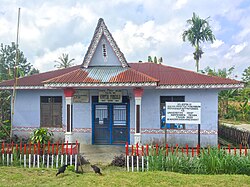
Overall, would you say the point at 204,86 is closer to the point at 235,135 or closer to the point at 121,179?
the point at 235,135

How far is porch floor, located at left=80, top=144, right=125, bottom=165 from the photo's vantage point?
9.39 meters

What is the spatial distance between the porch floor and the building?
67 cm

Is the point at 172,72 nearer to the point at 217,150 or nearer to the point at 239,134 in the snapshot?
the point at 239,134

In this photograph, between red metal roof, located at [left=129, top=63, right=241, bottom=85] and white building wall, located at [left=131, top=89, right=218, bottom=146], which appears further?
white building wall, located at [left=131, top=89, right=218, bottom=146]

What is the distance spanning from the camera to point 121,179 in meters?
6.37

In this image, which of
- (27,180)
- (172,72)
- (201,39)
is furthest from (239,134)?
(201,39)

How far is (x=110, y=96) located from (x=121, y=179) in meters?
6.14

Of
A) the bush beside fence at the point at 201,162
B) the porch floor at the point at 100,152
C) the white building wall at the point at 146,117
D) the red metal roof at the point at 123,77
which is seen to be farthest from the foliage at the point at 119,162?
the white building wall at the point at 146,117

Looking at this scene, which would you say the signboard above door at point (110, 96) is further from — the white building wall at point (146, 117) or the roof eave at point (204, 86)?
the roof eave at point (204, 86)

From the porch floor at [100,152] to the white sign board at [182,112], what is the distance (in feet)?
9.20

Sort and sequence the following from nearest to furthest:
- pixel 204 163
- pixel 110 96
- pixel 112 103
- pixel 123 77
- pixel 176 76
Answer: pixel 204 163, pixel 123 77, pixel 110 96, pixel 112 103, pixel 176 76

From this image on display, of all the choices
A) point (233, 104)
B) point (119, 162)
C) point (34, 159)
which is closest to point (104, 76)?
point (119, 162)

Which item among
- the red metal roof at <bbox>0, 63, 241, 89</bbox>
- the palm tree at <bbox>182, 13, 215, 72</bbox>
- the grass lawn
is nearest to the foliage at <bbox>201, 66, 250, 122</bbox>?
the palm tree at <bbox>182, 13, 215, 72</bbox>

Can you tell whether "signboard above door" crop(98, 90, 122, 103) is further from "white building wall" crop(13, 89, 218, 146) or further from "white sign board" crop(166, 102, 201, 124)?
"white sign board" crop(166, 102, 201, 124)
